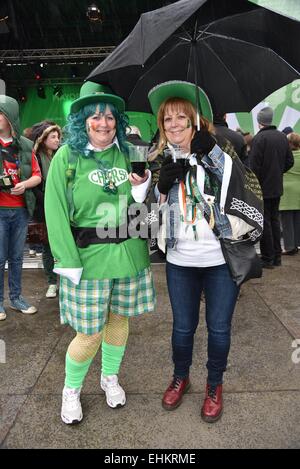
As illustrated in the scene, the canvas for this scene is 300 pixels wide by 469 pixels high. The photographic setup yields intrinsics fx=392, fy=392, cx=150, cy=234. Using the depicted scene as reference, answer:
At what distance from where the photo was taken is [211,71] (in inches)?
91.3

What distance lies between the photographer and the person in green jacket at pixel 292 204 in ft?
19.6

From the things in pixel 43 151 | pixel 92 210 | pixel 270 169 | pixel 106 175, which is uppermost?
pixel 43 151

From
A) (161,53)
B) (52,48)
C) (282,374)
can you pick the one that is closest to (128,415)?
(282,374)

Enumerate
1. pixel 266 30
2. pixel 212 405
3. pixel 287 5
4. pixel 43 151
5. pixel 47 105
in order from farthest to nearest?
pixel 47 105 < pixel 287 5 < pixel 43 151 < pixel 212 405 < pixel 266 30

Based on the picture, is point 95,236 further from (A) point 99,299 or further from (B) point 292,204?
(B) point 292,204

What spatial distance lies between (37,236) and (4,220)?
3.64 ft

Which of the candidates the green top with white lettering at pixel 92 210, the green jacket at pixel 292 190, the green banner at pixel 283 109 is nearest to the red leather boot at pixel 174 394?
the green top with white lettering at pixel 92 210

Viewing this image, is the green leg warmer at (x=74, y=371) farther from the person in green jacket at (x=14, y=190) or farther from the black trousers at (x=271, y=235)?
the black trousers at (x=271, y=235)

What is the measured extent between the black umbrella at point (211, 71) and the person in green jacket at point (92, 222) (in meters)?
0.16

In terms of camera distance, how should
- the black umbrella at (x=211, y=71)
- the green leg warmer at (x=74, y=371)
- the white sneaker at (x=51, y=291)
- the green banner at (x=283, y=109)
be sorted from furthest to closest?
1. the green banner at (x=283, y=109)
2. the white sneaker at (x=51, y=291)
3. the green leg warmer at (x=74, y=371)
4. the black umbrella at (x=211, y=71)

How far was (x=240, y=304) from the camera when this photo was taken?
4137mm

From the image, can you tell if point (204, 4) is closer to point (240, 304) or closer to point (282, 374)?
point (282, 374)

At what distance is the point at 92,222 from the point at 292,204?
4.56 m

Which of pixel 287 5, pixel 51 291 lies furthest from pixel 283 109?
Result: pixel 51 291
